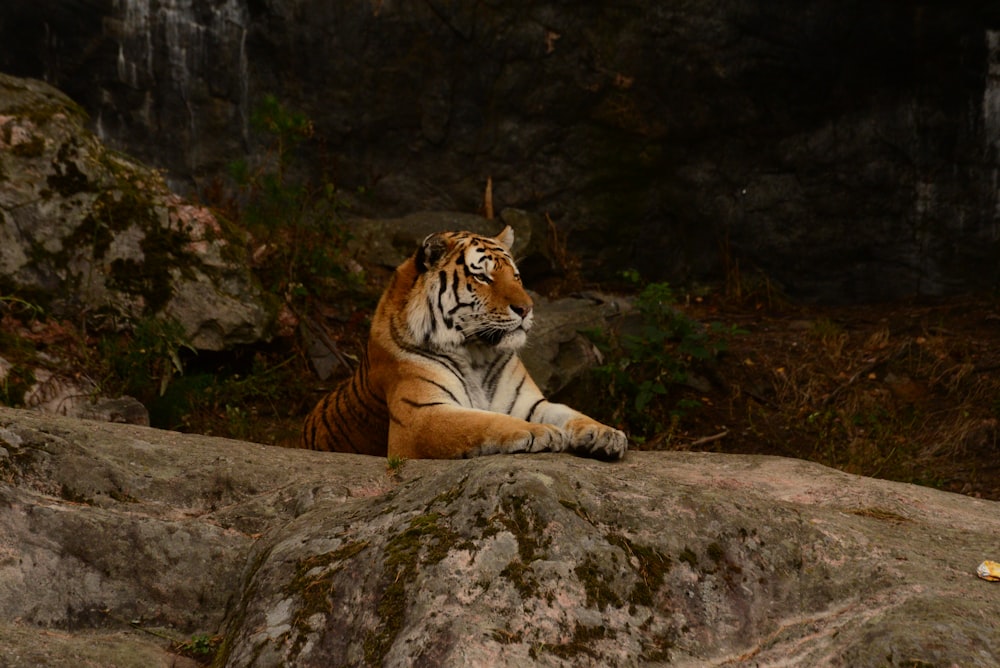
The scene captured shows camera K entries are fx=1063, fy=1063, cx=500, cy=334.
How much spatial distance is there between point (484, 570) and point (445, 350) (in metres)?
2.39

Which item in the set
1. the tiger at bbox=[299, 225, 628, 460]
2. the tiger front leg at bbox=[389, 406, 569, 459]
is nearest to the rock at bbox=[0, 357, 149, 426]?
the tiger at bbox=[299, 225, 628, 460]

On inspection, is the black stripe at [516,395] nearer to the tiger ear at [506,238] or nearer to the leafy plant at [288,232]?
the tiger ear at [506,238]

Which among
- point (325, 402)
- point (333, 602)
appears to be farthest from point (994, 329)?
point (333, 602)

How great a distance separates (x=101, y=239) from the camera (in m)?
7.15

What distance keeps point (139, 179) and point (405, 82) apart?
3908 mm

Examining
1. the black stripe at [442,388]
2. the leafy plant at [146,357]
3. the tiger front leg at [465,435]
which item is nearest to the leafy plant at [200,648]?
the tiger front leg at [465,435]

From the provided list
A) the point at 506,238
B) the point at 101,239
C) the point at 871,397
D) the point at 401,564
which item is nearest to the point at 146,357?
the point at 101,239

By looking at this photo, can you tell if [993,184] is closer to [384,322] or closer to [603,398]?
[603,398]

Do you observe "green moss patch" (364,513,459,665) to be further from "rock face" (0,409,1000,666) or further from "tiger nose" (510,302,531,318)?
"tiger nose" (510,302,531,318)

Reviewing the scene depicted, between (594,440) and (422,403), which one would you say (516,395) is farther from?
(594,440)

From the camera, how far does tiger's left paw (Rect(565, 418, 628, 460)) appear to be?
4.28m

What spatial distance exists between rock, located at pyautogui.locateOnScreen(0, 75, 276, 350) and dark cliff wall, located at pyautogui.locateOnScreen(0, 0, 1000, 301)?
9.47ft

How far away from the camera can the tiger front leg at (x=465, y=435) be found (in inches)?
165

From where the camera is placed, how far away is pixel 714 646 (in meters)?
2.68
